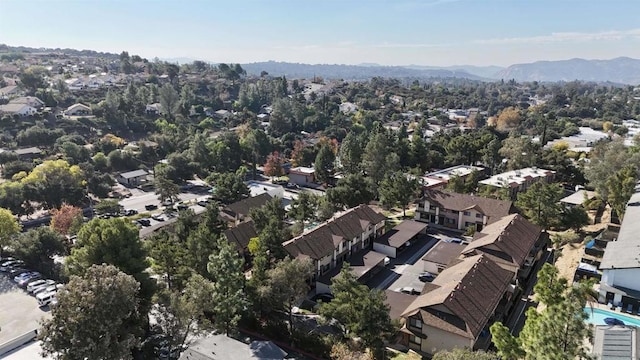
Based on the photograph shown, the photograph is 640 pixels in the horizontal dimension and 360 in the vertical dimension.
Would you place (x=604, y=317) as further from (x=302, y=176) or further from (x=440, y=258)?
(x=302, y=176)

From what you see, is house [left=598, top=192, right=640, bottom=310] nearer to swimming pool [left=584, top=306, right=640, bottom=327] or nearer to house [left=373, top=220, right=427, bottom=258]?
swimming pool [left=584, top=306, right=640, bottom=327]

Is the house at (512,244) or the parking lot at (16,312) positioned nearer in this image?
the parking lot at (16,312)

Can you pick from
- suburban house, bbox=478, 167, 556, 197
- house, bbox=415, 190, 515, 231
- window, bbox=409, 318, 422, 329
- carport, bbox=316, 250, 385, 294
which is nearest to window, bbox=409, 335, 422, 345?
window, bbox=409, 318, 422, 329

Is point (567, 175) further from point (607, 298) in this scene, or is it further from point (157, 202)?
point (157, 202)

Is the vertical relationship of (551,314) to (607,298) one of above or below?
above

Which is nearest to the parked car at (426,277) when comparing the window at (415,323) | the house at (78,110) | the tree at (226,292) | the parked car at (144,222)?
the window at (415,323)

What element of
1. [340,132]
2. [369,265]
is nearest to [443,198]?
[369,265]

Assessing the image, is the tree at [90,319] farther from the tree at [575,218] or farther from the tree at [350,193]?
the tree at [575,218]
